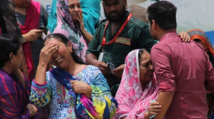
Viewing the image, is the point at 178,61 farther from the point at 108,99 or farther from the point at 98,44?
the point at 98,44

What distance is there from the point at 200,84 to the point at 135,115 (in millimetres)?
568

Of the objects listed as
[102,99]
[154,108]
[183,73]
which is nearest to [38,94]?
[102,99]

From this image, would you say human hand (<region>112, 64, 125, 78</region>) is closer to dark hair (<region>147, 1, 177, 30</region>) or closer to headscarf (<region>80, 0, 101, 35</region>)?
dark hair (<region>147, 1, 177, 30</region>)

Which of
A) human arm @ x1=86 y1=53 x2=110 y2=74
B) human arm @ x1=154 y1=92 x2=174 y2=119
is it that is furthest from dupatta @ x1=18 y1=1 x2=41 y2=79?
human arm @ x1=154 y1=92 x2=174 y2=119

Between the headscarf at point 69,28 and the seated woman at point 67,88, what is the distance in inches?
35.6

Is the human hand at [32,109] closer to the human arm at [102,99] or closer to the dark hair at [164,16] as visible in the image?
the human arm at [102,99]

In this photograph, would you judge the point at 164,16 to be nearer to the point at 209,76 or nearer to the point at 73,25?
the point at 209,76

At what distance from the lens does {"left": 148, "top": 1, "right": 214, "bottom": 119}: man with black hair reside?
2.79 metres

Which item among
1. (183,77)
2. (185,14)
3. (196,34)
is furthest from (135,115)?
(185,14)

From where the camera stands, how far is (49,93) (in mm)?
2994

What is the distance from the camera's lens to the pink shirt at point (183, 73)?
283cm

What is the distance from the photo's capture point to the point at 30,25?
167 inches

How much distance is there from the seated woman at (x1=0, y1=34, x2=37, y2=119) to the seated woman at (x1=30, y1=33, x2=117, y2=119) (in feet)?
0.32

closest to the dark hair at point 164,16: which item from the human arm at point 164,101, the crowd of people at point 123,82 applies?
the crowd of people at point 123,82
